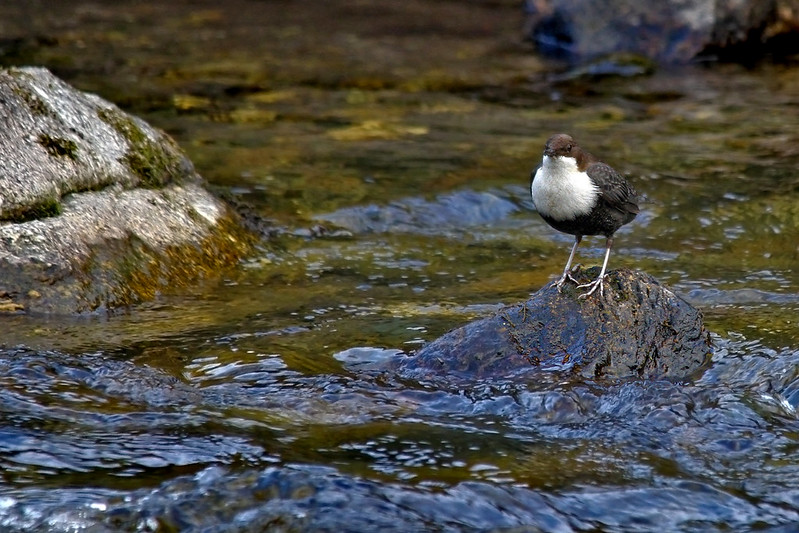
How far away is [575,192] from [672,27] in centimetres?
847

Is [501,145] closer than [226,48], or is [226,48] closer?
[501,145]

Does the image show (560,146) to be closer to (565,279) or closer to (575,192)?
(575,192)

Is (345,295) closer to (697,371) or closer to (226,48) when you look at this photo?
(697,371)

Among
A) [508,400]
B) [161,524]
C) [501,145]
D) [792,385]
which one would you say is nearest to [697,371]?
[792,385]

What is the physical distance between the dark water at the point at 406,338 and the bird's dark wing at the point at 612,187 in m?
0.75

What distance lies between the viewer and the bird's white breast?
15.6ft

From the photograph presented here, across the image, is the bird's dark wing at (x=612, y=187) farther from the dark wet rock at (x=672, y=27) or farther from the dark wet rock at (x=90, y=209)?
the dark wet rock at (x=672, y=27)

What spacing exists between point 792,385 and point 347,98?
6.54 m

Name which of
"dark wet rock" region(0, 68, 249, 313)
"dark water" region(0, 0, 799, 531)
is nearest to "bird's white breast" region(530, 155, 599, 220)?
"dark water" region(0, 0, 799, 531)

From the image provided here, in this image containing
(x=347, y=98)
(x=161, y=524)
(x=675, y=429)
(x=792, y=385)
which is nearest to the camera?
(x=161, y=524)

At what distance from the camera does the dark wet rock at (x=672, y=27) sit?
12.4 metres

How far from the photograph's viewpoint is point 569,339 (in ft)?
15.3

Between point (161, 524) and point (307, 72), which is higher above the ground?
point (307, 72)

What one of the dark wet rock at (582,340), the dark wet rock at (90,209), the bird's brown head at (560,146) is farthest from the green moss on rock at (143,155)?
the bird's brown head at (560,146)
